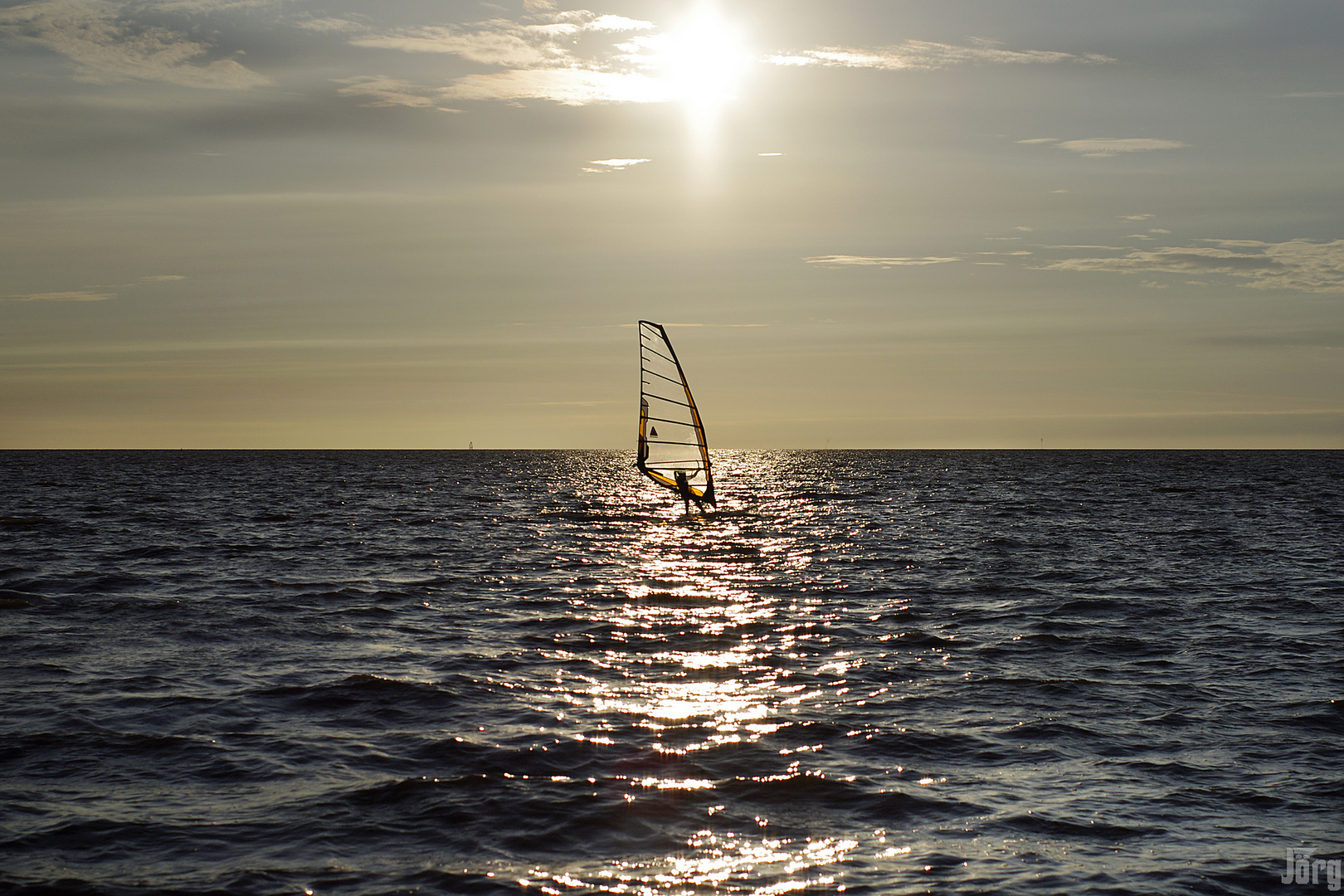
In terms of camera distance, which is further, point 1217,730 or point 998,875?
point 1217,730

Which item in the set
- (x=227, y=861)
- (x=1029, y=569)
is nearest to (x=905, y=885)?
(x=227, y=861)

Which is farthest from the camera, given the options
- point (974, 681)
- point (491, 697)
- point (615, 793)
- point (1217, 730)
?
point (974, 681)

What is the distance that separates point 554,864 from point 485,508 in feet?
190

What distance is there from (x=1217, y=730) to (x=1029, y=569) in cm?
1845

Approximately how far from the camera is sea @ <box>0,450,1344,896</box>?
32.2 feet

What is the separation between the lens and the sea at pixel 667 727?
32.2ft

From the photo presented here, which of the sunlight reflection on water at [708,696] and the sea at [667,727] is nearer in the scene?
the sunlight reflection on water at [708,696]

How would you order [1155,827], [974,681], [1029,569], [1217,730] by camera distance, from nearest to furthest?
1. [1155,827]
2. [1217,730]
3. [974,681]
4. [1029,569]

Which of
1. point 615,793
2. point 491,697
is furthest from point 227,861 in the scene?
point 491,697

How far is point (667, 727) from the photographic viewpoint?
14.2 m

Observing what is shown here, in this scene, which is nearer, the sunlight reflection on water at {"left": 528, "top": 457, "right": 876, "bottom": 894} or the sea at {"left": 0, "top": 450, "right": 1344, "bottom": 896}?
the sunlight reflection on water at {"left": 528, "top": 457, "right": 876, "bottom": 894}

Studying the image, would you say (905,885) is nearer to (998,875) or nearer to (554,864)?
(998,875)

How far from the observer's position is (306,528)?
48.1m

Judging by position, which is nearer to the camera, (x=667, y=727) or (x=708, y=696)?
(x=667, y=727)
